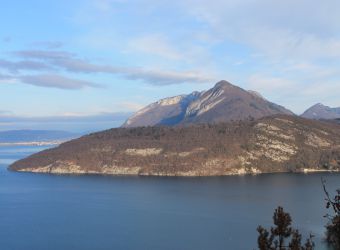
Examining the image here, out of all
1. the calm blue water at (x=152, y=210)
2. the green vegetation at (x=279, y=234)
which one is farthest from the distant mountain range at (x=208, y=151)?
the green vegetation at (x=279, y=234)

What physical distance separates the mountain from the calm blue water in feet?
39.5

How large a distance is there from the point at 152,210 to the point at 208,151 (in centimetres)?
6165

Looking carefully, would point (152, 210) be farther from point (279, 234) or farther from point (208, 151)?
point (208, 151)

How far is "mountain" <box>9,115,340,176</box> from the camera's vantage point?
12631 centimetres

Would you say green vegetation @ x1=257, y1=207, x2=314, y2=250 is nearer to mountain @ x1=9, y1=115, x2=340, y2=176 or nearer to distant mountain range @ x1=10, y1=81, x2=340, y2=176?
mountain @ x1=9, y1=115, x2=340, y2=176

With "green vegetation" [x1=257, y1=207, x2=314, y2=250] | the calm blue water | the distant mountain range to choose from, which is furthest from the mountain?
"green vegetation" [x1=257, y1=207, x2=314, y2=250]

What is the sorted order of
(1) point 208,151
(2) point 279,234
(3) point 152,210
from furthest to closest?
(1) point 208,151 → (3) point 152,210 → (2) point 279,234

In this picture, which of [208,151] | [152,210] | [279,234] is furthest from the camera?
[208,151]

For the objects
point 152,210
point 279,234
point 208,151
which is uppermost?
point 208,151

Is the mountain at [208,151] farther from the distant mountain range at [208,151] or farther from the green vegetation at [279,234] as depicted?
the green vegetation at [279,234]

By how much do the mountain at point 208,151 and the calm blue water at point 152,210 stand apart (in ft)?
39.5

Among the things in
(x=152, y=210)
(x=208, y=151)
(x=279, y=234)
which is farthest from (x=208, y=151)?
(x=279, y=234)

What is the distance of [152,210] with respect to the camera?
72.3 m

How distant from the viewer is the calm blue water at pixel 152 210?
2039 inches
